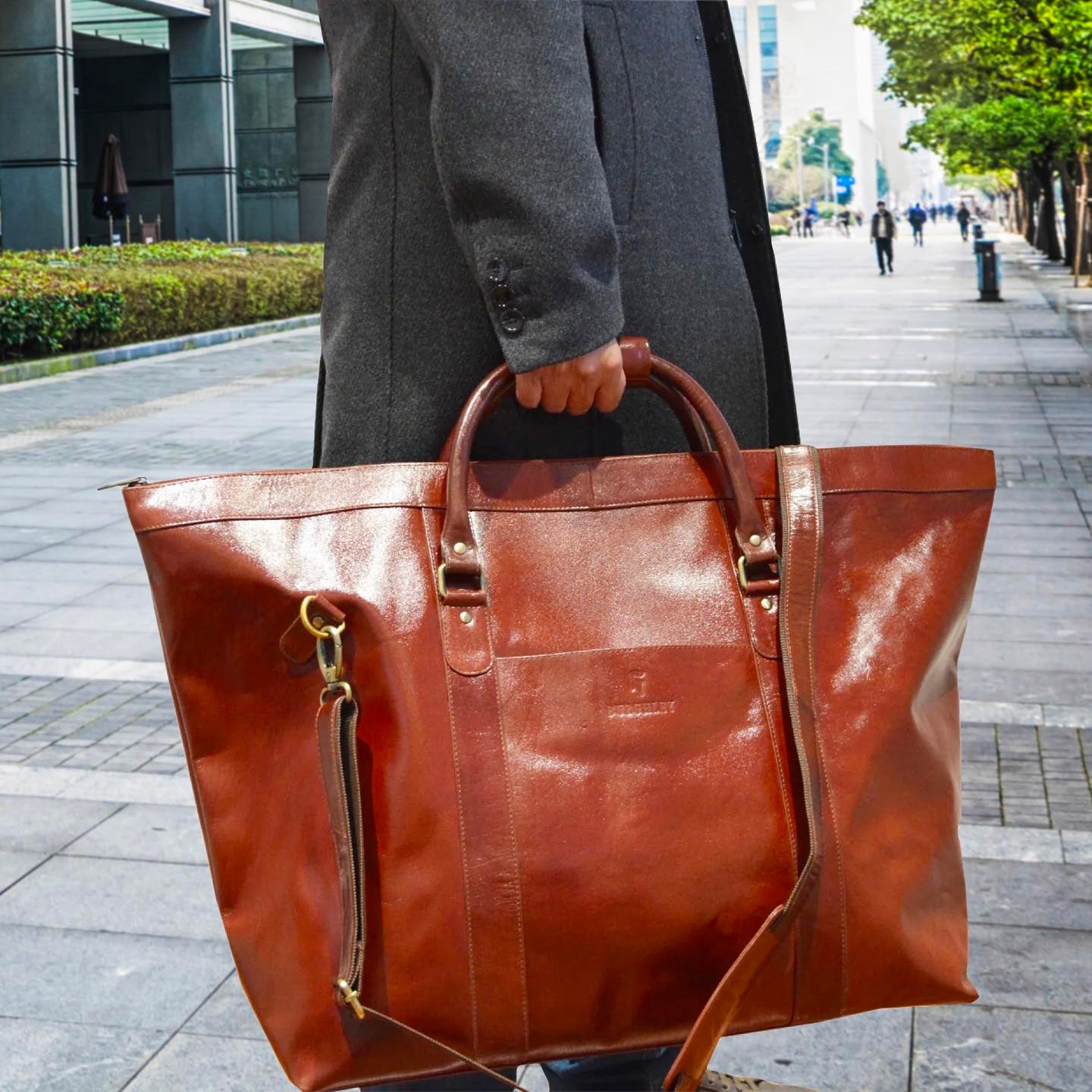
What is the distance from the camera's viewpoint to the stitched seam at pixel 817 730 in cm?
162

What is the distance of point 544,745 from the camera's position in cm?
157

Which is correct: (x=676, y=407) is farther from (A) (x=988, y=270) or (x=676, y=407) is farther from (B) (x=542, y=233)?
(A) (x=988, y=270)

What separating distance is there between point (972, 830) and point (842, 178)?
136m

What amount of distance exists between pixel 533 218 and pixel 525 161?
6cm

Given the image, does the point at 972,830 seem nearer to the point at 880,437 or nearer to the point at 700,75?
the point at 700,75

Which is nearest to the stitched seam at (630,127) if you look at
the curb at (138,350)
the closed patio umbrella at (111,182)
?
the curb at (138,350)

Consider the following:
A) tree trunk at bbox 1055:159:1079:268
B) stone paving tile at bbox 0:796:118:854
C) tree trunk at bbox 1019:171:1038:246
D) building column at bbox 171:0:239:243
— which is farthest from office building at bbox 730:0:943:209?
stone paving tile at bbox 0:796:118:854

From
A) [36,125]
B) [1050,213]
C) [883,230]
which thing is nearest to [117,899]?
[36,125]

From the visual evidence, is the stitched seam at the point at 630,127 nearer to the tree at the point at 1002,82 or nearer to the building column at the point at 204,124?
the tree at the point at 1002,82

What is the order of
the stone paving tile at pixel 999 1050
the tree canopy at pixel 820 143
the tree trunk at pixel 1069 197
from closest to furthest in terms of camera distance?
1. the stone paving tile at pixel 999 1050
2. the tree trunk at pixel 1069 197
3. the tree canopy at pixel 820 143

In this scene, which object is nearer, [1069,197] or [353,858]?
[353,858]

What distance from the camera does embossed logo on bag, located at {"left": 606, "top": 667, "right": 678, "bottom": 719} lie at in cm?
159

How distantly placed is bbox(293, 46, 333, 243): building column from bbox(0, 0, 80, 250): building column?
329 inches

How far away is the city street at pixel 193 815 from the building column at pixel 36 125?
1377cm
